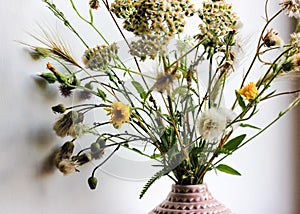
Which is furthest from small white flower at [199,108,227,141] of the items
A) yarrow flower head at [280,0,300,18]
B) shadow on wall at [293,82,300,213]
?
shadow on wall at [293,82,300,213]

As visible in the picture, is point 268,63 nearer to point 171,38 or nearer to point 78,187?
point 171,38

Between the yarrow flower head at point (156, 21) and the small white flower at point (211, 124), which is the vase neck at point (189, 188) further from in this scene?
the yarrow flower head at point (156, 21)

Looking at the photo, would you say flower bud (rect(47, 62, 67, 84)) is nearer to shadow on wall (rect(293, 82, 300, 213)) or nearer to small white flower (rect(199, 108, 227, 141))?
small white flower (rect(199, 108, 227, 141))

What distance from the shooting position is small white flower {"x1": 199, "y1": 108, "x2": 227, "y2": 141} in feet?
3.08

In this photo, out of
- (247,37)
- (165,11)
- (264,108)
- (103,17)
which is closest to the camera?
(165,11)

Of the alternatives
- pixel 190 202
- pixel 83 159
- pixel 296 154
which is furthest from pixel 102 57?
pixel 296 154

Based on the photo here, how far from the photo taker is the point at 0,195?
1.05m

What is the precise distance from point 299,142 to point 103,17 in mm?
648

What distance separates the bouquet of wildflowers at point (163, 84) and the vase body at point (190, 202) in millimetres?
23

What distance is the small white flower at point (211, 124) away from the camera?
0.94 metres

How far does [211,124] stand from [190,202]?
0.56 feet

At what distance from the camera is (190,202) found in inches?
39.8

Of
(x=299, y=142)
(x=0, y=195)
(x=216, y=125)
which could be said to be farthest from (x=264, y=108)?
(x=0, y=195)

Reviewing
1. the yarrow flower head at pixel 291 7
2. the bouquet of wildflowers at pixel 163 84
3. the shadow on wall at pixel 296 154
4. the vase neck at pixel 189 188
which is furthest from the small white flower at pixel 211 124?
the shadow on wall at pixel 296 154
